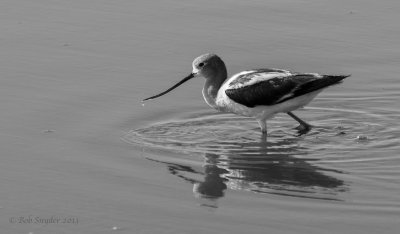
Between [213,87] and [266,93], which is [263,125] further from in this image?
[213,87]

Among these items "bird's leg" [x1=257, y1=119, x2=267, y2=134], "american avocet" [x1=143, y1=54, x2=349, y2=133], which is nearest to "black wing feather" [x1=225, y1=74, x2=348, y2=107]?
"american avocet" [x1=143, y1=54, x2=349, y2=133]

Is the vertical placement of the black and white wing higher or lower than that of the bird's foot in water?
higher

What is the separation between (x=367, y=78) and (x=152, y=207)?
13.2 feet

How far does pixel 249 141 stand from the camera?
31.9 feet

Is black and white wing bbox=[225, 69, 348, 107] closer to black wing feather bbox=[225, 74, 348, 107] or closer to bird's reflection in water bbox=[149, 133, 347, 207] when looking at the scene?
black wing feather bbox=[225, 74, 348, 107]

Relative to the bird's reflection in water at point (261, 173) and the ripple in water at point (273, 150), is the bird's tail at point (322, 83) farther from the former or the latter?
the bird's reflection in water at point (261, 173)

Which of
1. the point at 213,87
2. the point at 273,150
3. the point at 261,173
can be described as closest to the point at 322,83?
the point at 273,150

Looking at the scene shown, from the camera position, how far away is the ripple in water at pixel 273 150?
8.34 m

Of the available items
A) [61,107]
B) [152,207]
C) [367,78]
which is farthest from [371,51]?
[152,207]

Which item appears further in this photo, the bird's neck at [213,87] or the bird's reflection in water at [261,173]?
the bird's neck at [213,87]

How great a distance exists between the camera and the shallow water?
759cm

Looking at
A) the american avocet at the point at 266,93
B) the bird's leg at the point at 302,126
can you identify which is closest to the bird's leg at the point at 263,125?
the american avocet at the point at 266,93

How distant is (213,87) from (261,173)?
198cm

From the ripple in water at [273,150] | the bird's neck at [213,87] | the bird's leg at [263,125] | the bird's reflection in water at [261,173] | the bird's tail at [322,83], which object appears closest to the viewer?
the bird's reflection in water at [261,173]
